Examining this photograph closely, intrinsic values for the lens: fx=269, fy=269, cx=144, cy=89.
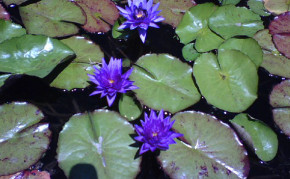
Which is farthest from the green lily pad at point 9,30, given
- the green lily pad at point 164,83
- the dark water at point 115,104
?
the green lily pad at point 164,83

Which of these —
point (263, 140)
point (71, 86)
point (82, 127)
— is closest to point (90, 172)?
point (82, 127)

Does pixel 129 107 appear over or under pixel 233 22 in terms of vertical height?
under

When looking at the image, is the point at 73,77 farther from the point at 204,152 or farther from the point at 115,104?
the point at 204,152

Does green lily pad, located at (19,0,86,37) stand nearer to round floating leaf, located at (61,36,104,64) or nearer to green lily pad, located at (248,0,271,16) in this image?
round floating leaf, located at (61,36,104,64)

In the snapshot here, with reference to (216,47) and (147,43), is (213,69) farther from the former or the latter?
(147,43)

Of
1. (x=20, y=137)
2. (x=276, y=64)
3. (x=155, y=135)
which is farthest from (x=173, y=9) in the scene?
(x=20, y=137)

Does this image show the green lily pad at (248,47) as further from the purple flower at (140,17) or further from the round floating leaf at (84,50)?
the round floating leaf at (84,50)
